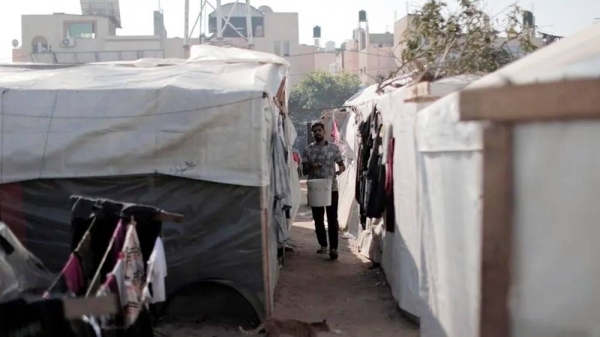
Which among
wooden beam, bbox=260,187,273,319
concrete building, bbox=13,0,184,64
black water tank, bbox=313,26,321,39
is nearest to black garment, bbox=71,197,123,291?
wooden beam, bbox=260,187,273,319

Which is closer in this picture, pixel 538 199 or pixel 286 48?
pixel 538 199

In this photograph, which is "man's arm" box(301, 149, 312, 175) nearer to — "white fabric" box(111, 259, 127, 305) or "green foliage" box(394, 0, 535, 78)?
"green foliage" box(394, 0, 535, 78)

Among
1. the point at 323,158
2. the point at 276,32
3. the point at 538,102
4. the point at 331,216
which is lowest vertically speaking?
the point at 331,216

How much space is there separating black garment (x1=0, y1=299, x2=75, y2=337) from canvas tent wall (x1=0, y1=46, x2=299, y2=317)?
2.56 metres

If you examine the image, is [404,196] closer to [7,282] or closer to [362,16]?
[7,282]

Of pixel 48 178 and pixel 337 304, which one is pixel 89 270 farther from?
pixel 337 304

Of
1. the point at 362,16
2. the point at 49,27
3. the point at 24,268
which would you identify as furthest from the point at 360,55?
the point at 24,268

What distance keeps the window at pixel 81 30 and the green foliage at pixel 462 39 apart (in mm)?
41346

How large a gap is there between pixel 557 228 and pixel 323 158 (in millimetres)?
7615

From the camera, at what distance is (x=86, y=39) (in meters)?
45.6

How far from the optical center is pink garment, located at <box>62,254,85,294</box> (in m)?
4.27

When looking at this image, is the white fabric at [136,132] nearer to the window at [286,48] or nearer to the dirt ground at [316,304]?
the dirt ground at [316,304]

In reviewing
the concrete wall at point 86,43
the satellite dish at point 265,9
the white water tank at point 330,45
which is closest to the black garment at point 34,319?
the concrete wall at point 86,43

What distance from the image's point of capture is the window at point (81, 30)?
47.5 metres
